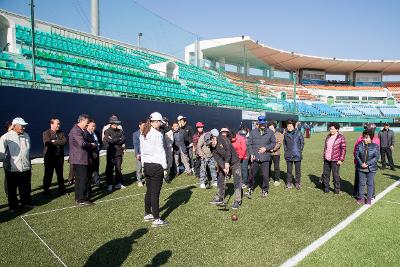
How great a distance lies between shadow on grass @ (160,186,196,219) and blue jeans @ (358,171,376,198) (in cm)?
440

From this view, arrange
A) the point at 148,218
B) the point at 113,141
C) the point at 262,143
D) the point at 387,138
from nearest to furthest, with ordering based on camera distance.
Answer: the point at 148,218
the point at 262,143
the point at 113,141
the point at 387,138

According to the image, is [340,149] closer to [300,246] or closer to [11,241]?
[300,246]

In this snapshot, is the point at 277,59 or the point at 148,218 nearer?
the point at 148,218

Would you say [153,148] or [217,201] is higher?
[153,148]

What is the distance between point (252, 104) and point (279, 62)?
3199cm

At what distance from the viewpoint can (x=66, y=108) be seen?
14.5m

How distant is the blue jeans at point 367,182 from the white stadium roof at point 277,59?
39.3m

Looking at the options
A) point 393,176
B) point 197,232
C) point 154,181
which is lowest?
point 393,176

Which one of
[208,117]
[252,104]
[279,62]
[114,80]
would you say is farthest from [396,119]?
[114,80]

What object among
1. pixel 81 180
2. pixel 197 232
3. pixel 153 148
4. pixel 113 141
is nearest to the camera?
pixel 197 232

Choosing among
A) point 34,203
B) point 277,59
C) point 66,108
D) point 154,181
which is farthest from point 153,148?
point 277,59

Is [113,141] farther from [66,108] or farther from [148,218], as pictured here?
[66,108]

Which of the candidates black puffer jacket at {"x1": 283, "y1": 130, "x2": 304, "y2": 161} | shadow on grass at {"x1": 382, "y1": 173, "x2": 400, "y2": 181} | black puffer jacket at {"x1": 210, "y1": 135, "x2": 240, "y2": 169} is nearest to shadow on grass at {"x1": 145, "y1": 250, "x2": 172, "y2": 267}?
black puffer jacket at {"x1": 210, "y1": 135, "x2": 240, "y2": 169}

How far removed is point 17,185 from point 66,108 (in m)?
8.51
